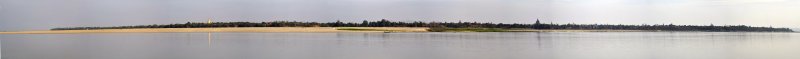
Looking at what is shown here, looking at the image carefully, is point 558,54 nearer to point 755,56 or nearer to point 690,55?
point 690,55

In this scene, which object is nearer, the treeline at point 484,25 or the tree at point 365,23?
the treeline at point 484,25

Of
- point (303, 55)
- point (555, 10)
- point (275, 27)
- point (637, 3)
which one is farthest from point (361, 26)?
point (303, 55)

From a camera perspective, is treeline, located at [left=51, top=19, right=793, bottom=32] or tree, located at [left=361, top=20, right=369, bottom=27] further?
tree, located at [left=361, top=20, right=369, bottom=27]

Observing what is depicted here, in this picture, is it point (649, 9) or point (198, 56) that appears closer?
point (198, 56)

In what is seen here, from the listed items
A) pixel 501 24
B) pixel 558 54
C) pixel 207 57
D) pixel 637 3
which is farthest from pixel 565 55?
pixel 501 24

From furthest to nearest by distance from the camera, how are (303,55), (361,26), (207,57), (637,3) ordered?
(361,26), (637,3), (303,55), (207,57)

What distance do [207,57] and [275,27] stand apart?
12.6 m

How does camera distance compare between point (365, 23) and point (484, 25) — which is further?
point (365, 23)

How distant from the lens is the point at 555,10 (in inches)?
470

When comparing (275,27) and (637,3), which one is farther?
(275,27)

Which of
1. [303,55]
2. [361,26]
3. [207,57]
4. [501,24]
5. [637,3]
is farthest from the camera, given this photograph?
[361,26]

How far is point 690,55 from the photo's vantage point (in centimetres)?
472

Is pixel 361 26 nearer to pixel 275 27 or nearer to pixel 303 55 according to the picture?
pixel 275 27

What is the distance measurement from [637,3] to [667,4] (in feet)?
2.30
